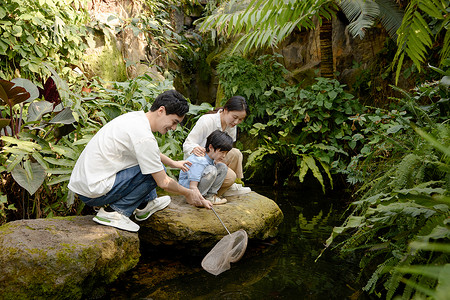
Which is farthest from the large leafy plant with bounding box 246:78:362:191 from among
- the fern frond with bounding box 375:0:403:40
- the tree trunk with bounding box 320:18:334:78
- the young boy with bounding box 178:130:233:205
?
the young boy with bounding box 178:130:233:205

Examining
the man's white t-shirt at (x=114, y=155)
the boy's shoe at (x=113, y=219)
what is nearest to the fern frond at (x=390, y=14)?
the man's white t-shirt at (x=114, y=155)

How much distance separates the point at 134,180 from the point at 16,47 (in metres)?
3.15

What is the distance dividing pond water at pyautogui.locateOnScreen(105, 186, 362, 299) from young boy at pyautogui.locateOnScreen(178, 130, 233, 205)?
23.9 inches

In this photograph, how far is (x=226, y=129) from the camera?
12.2ft

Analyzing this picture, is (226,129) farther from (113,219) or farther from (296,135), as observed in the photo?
(296,135)

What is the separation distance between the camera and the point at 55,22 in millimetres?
5023

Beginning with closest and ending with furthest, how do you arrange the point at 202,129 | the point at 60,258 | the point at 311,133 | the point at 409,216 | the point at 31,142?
the point at 409,216 → the point at 60,258 → the point at 31,142 → the point at 202,129 → the point at 311,133

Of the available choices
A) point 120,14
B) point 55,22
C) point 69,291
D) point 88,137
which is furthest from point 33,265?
point 120,14

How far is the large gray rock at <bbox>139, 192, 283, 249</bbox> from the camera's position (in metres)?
2.92

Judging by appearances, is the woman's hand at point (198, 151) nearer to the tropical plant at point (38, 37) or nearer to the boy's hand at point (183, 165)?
the boy's hand at point (183, 165)

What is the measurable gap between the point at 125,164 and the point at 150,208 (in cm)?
54

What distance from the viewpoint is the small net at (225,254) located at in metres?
2.65

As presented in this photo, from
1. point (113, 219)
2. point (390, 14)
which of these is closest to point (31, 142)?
point (113, 219)

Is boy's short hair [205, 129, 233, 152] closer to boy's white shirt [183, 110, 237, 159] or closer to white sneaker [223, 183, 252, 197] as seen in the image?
boy's white shirt [183, 110, 237, 159]
